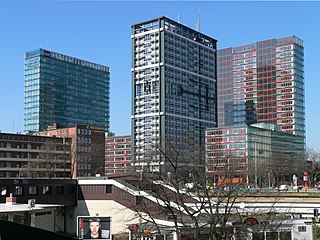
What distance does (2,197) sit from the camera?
45.9m

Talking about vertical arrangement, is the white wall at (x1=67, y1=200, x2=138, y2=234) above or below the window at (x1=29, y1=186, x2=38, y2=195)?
below

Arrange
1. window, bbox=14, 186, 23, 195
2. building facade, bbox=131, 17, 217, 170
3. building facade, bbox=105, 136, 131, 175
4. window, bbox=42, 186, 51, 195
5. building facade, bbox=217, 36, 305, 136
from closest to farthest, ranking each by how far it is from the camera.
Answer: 1. window, bbox=14, 186, 23, 195
2. window, bbox=42, 186, 51, 195
3. building facade, bbox=131, 17, 217, 170
4. building facade, bbox=105, 136, 131, 175
5. building facade, bbox=217, 36, 305, 136

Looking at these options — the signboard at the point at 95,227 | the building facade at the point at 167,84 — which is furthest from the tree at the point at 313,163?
the signboard at the point at 95,227

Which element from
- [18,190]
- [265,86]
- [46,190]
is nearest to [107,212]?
[46,190]

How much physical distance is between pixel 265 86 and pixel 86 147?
289ft

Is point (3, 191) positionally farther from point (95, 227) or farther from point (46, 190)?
point (95, 227)

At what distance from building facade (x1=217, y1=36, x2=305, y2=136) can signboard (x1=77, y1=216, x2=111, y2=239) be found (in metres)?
166

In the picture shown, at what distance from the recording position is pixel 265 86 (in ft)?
618

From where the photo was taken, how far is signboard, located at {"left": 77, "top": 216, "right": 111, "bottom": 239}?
797 inches

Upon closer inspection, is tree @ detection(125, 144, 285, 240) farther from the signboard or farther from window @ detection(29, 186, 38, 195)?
window @ detection(29, 186, 38, 195)

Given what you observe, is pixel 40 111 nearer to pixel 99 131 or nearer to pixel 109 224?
pixel 99 131

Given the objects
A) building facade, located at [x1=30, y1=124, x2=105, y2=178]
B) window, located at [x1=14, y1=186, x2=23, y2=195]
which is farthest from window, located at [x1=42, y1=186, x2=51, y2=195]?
building facade, located at [x1=30, y1=124, x2=105, y2=178]

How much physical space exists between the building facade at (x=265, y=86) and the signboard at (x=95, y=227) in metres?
166

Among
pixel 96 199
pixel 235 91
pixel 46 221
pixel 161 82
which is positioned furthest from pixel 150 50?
pixel 46 221
